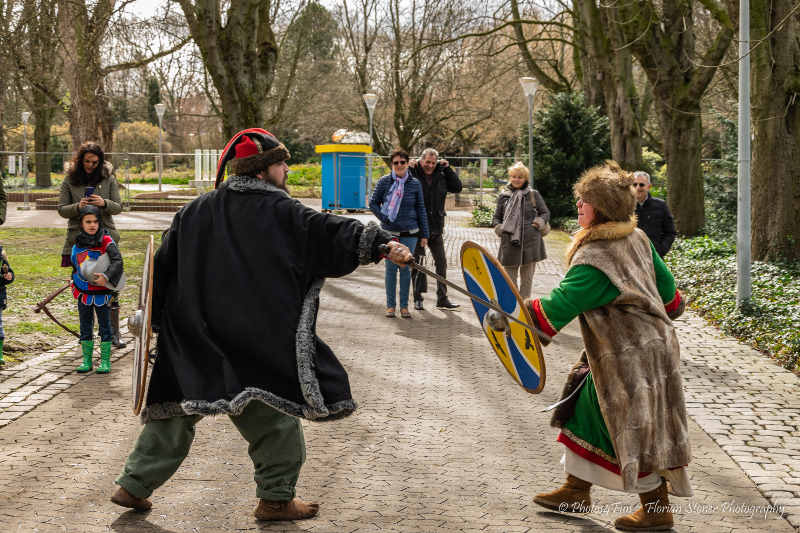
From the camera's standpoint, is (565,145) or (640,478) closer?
(640,478)

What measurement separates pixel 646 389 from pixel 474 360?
4.34m

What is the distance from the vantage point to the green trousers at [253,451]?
4051mm

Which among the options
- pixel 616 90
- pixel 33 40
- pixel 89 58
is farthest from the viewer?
pixel 616 90

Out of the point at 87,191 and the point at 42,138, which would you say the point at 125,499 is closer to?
the point at 87,191

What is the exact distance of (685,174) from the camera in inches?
727

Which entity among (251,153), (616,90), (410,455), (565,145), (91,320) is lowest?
(410,455)

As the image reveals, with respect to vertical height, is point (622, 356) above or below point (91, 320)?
above

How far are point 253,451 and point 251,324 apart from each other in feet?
2.05

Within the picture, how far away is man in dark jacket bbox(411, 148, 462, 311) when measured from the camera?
36.4 feet

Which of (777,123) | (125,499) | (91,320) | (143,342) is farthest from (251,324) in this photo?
(777,123)

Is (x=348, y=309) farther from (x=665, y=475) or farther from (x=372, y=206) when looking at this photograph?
(x=665, y=475)

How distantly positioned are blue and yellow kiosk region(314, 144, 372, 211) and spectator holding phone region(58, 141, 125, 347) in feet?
55.3

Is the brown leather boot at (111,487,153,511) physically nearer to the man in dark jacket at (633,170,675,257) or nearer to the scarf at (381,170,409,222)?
the man in dark jacket at (633,170,675,257)

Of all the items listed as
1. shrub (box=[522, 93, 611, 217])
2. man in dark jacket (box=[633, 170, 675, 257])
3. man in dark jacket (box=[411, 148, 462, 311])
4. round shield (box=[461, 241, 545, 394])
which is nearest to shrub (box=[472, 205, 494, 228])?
shrub (box=[522, 93, 611, 217])
